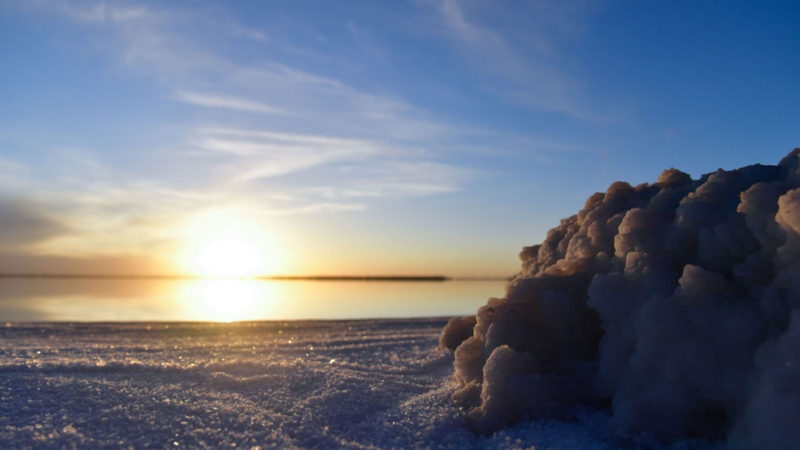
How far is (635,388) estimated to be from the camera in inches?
100

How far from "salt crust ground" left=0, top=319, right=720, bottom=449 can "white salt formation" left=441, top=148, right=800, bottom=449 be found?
150 millimetres

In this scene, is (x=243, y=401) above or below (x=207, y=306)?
below

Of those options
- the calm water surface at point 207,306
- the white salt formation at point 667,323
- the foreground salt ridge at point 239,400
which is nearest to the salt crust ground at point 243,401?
the foreground salt ridge at point 239,400

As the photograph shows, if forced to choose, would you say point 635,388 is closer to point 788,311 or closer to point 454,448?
point 788,311

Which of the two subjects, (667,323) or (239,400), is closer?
(667,323)

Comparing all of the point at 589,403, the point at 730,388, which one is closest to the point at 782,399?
the point at 730,388

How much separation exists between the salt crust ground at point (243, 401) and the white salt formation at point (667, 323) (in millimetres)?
150

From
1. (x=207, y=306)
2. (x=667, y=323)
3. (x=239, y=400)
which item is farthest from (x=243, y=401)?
(x=207, y=306)

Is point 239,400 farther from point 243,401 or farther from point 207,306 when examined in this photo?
point 207,306

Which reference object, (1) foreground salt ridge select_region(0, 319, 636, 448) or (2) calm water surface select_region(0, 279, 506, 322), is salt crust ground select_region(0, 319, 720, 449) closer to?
(1) foreground salt ridge select_region(0, 319, 636, 448)

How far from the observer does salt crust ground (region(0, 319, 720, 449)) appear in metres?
2.65

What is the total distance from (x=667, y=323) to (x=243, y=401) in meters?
2.39

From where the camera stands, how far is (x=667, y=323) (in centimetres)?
246

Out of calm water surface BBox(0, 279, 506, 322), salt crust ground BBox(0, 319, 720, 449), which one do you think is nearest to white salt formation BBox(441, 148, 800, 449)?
salt crust ground BBox(0, 319, 720, 449)
